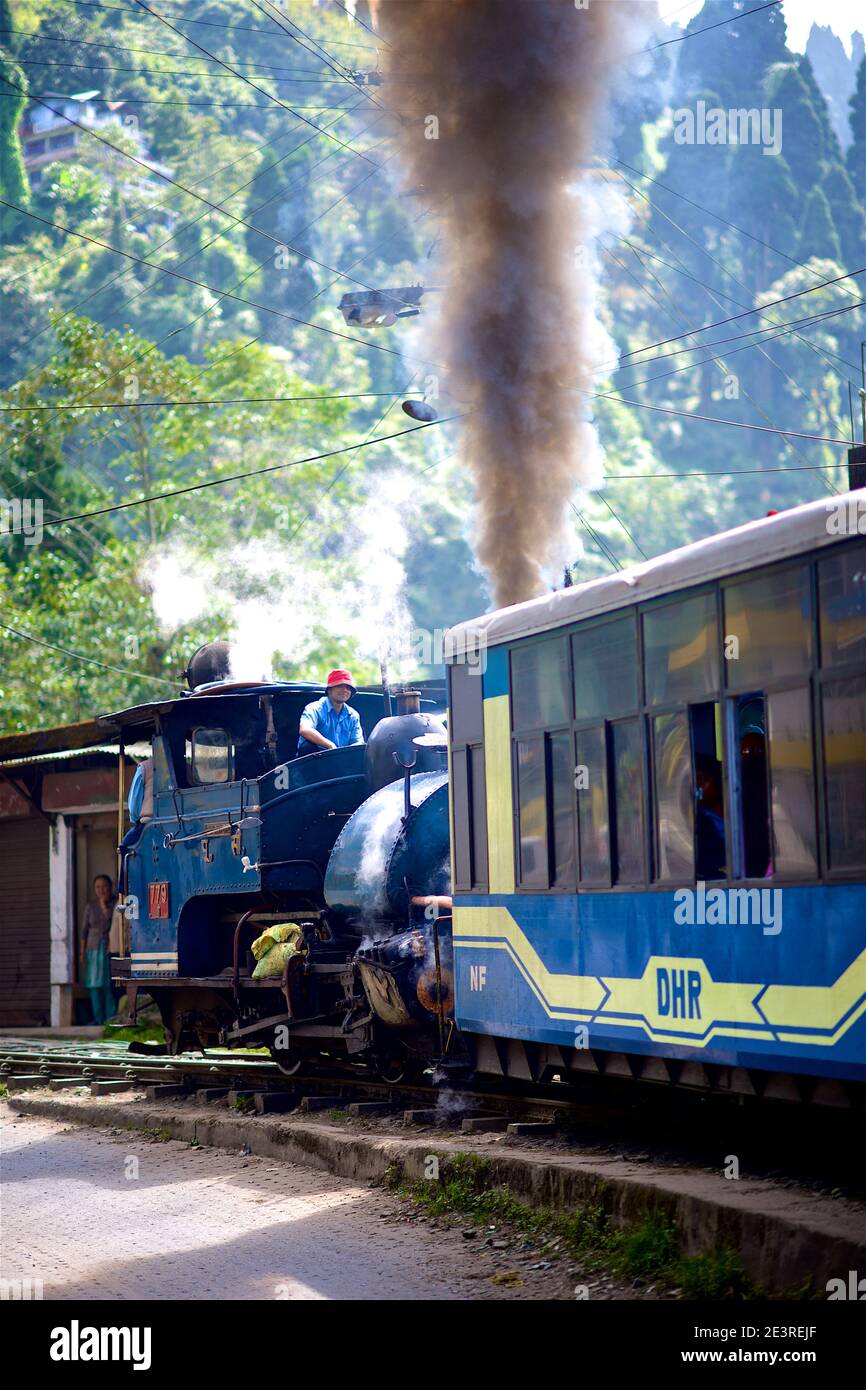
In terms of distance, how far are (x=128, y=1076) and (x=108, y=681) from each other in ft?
57.7

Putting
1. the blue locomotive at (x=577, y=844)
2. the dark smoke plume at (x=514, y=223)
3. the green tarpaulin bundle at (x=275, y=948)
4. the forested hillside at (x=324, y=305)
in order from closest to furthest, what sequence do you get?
1. the blue locomotive at (x=577, y=844)
2. the green tarpaulin bundle at (x=275, y=948)
3. the dark smoke plume at (x=514, y=223)
4. the forested hillside at (x=324, y=305)

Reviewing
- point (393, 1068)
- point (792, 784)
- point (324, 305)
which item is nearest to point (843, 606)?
point (792, 784)

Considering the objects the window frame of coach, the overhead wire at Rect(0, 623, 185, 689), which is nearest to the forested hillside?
the overhead wire at Rect(0, 623, 185, 689)

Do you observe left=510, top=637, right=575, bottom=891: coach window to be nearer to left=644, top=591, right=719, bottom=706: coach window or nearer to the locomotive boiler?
left=644, top=591, right=719, bottom=706: coach window

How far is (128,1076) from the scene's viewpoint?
14836 mm

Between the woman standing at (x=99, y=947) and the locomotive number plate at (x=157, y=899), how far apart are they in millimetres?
7301

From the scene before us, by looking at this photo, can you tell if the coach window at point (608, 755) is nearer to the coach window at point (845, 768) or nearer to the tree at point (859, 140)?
the coach window at point (845, 768)

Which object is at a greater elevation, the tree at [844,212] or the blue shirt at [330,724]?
the tree at [844,212]

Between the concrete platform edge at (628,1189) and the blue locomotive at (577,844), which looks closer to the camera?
the concrete platform edge at (628,1189)

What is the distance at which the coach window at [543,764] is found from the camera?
29.0ft

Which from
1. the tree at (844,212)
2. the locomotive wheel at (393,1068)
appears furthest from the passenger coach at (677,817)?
the tree at (844,212)

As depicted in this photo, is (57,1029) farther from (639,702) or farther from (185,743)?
(639,702)

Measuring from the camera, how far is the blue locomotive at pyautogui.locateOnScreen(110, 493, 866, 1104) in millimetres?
6695

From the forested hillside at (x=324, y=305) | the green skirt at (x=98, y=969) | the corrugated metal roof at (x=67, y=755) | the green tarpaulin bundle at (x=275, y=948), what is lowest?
the green skirt at (x=98, y=969)
